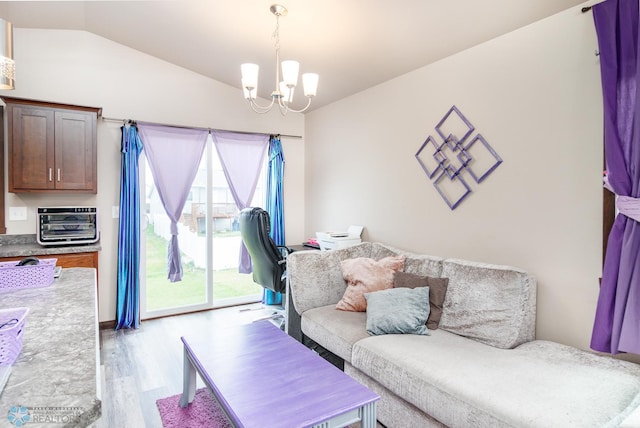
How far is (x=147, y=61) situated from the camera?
3947 mm

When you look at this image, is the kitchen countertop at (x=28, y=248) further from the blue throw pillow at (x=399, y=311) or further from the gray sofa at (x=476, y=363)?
the blue throw pillow at (x=399, y=311)

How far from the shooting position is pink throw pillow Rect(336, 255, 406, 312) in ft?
9.39

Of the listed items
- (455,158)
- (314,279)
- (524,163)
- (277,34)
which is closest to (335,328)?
(314,279)

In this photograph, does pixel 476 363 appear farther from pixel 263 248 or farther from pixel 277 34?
pixel 277 34

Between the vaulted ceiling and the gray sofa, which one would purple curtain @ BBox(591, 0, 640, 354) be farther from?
the vaulted ceiling

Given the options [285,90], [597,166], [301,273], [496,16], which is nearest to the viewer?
[597,166]

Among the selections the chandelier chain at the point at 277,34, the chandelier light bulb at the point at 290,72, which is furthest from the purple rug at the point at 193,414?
the chandelier chain at the point at 277,34

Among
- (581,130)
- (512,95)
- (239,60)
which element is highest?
(239,60)

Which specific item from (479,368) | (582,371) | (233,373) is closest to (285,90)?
(233,373)

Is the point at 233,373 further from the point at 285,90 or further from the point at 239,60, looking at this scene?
the point at 239,60

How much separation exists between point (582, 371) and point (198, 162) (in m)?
3.95

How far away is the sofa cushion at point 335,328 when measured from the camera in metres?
2.40

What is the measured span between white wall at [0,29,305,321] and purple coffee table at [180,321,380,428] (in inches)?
91.0

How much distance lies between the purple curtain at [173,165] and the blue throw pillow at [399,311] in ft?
8.50
